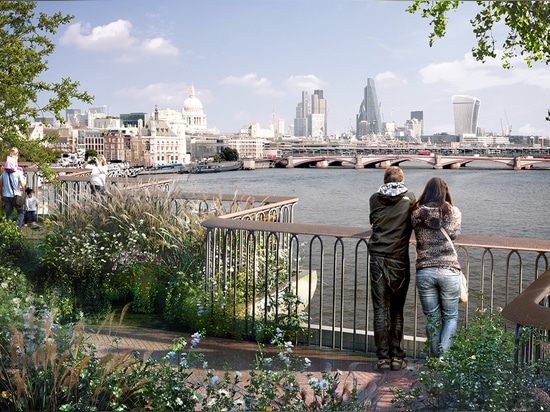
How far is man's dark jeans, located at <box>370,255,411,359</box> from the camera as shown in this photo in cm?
407

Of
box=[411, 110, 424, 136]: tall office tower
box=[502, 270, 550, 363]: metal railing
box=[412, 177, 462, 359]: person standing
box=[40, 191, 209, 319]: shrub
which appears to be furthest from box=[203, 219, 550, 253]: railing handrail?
box=[411, 110, 424, 136]: tall office tower

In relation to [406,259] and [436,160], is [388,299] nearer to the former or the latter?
[406,259]

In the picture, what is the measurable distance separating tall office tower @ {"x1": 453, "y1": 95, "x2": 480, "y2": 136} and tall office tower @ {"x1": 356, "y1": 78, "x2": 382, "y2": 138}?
8396mm

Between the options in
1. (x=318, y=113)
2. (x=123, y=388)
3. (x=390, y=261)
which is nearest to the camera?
(x=123, y=388)

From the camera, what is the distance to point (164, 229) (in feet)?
20.2

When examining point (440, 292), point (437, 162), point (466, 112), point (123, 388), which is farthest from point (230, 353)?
point (466, 112)

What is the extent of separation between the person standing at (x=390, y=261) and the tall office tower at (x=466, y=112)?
2585 inches

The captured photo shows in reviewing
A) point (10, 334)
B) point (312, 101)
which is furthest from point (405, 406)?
point (312, 101)

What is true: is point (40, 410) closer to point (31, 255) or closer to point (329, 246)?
point (31, 255)

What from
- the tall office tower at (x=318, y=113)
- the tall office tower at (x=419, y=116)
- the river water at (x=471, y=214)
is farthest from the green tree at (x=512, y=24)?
the tall office tower at (x=419, y=116)

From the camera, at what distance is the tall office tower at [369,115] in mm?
71438

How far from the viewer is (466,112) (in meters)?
73.6

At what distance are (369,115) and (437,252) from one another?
258 ft

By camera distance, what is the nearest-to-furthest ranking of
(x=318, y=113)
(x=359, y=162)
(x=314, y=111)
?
(x=314, y=111) < (x=318, y=113) < (x=359, y=162)
